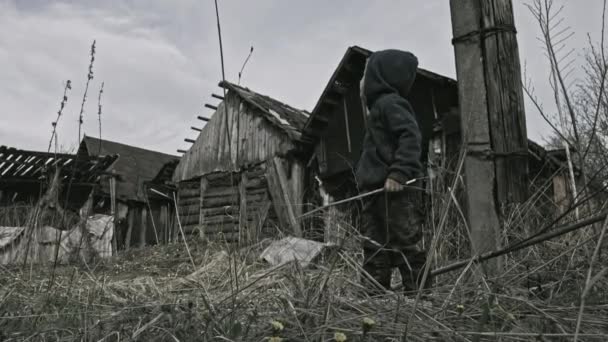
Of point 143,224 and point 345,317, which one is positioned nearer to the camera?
point 345,317

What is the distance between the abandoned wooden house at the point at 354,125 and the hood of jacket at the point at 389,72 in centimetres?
494

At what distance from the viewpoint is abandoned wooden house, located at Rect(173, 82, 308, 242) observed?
1114 centimetres

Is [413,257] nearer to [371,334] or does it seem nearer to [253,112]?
[371,334]

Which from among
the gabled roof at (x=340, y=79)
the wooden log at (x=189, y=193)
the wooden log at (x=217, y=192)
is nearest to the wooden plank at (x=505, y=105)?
the gabled roof at (x=340, y=79)

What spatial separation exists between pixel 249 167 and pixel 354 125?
11.9 feet

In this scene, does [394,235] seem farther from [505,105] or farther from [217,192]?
[217,192]

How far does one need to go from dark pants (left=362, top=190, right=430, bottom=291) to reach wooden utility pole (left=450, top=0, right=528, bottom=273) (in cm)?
68

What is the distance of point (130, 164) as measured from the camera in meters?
21.2

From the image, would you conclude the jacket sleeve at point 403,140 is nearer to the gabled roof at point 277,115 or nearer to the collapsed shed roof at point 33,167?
the gabled roof at point 277,115

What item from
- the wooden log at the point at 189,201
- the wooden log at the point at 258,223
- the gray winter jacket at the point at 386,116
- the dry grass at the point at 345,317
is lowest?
the dry grass at the point at 345,317

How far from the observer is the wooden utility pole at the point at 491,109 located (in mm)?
1938

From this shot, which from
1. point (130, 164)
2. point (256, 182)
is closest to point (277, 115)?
point (256, 182)

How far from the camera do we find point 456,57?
6.59 feet

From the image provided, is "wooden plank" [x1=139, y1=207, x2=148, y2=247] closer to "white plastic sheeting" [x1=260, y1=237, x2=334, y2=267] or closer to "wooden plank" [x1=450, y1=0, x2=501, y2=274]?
"white plastic sheeting" [x1=260, y1=237, x2=334, y2=267]
